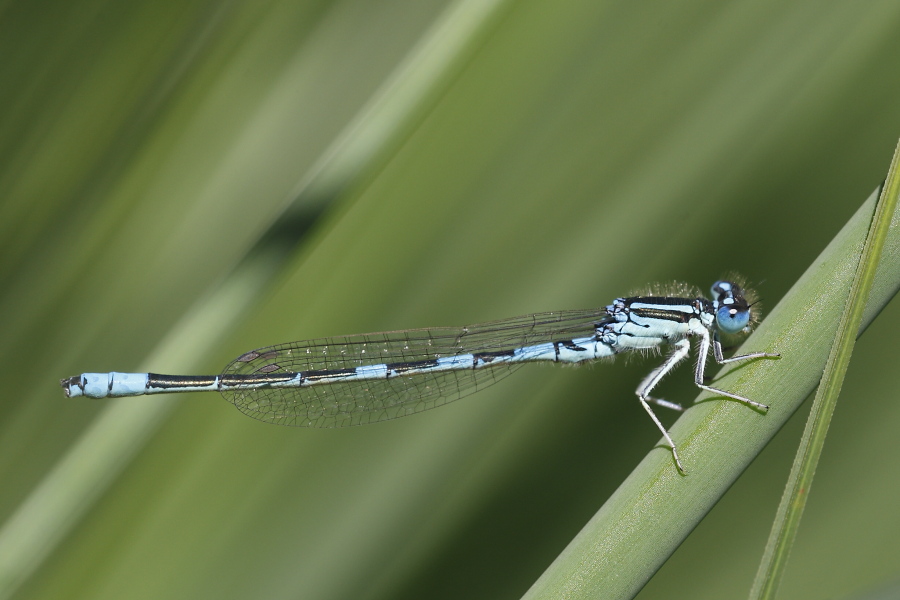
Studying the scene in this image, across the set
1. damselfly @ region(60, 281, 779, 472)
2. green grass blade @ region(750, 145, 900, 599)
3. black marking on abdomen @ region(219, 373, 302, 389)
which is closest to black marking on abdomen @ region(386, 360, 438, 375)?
damselfly @ region(60, 281, 779, 472)

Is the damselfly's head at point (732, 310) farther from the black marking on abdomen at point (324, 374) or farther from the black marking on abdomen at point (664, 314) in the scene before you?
the black marking on abdomen at point (324, 374)

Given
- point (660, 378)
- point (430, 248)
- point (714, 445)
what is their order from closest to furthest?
point (714, 445)
point (430, 248)
point (660, 378)

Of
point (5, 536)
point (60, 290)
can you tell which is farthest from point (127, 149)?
point (5, 536)

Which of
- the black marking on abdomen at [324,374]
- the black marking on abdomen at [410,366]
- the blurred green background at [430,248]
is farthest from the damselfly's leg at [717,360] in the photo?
the black marking on abdomen at [324,374]

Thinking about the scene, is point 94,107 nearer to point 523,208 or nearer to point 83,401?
point 83,401

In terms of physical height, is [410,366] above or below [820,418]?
above

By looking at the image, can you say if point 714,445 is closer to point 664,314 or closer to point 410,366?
point 664,314

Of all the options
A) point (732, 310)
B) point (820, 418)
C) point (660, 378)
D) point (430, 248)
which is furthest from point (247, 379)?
point (732, 310)
